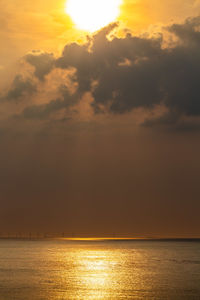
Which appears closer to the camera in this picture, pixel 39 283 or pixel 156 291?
pixel 156 291

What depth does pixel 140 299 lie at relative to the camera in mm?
80938

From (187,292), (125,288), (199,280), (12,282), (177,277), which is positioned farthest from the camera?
(177,277)

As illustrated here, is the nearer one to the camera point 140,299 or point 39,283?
point 140,299

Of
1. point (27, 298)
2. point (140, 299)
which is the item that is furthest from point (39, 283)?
point (140, 299)

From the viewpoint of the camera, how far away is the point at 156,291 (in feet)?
304

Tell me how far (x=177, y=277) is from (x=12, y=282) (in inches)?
1596

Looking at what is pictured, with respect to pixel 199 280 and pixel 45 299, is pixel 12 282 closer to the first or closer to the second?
pixel 45 299

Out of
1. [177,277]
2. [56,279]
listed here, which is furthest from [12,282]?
[177,277]

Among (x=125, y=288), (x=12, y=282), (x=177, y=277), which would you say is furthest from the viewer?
(x=177, y=277)

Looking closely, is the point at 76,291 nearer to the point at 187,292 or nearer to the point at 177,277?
the point at 187,292

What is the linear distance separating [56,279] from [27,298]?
35.1 metres

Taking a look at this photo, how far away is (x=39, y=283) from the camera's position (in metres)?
106

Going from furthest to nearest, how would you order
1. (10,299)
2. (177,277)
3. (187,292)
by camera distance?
(177,277) → (187,292) → (10,299)

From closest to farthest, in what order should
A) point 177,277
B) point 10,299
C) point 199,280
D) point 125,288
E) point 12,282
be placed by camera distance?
point 10,299, point 125,288, point 12,282, point 199,280, point 177,277
